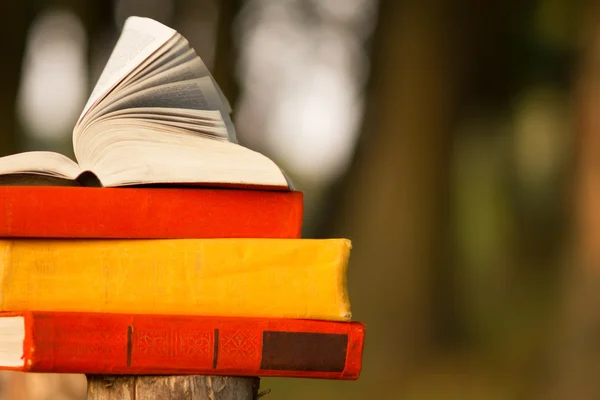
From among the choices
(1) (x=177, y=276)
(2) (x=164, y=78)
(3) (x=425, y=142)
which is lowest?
(3) (x=425, y=142)

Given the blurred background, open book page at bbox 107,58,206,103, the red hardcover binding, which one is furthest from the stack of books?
the blurred background

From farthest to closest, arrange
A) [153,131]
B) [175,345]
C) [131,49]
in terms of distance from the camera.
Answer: [131,49] → [153,131] → [175,345]

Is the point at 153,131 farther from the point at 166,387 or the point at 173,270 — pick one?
the point at 166,387

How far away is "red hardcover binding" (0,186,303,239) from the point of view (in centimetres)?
121

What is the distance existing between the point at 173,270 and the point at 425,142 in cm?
487

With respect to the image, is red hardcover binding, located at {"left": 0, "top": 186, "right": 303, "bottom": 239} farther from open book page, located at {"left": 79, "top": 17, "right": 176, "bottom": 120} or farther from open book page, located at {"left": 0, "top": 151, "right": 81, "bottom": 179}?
open book page, located at {"left": 79, "top": 17, "right": 176, "bottom": 120}

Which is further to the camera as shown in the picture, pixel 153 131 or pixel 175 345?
pixel 153 131

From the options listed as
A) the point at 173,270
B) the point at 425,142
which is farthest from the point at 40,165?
the point at 425,142

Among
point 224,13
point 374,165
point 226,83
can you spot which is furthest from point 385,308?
point 224,13

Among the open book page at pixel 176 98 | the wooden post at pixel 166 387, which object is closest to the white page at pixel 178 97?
the open book page at pixel 176 98

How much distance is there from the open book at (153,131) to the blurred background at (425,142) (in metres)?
3.96

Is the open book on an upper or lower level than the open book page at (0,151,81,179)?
upper

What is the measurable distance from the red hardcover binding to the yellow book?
2 cm

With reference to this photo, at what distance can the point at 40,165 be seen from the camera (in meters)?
1.25
